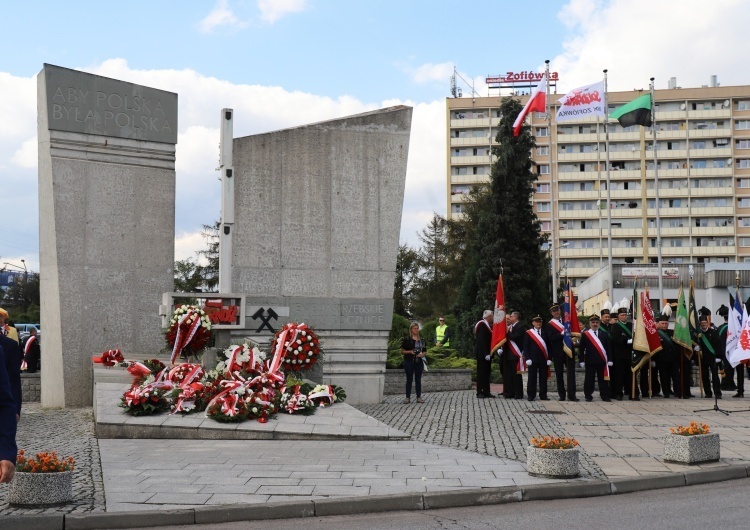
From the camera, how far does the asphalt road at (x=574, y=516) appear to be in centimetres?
751

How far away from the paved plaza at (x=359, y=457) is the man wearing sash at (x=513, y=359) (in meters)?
2.57

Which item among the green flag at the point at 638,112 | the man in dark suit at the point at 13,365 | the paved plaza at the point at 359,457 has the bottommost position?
the paved plaza at the point at 359,457

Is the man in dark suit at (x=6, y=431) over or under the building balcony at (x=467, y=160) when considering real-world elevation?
under

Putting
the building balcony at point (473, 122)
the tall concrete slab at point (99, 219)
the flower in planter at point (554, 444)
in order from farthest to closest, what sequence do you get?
1. the building balcony at point (473, 122)
2. the tall concrete slab at point (99, 219)
3. the flower in planter at point (554, 444)

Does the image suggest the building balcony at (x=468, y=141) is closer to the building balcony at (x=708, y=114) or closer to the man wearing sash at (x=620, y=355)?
the building balcony at (x=708, y=114)

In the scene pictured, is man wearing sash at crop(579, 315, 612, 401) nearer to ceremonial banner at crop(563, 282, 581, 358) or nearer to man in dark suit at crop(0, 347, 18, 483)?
ceremonial banner at crop(563, 282, 581, 358)

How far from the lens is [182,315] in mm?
15844

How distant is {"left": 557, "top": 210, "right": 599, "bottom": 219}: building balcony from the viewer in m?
91.3

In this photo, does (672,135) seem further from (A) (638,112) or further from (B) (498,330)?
(B) (498,330)

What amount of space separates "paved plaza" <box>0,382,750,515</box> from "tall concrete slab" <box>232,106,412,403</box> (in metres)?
2.11

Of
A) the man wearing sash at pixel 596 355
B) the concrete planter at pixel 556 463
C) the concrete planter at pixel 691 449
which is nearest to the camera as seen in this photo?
the concrete planter at pixel 556 463

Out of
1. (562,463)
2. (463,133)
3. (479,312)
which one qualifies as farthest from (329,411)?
(463,133)

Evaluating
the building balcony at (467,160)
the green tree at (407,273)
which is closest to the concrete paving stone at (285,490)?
the green tree at (407,273)

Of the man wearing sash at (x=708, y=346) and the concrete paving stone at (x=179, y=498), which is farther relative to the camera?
the man wearing sash at (x=708, y=346)
